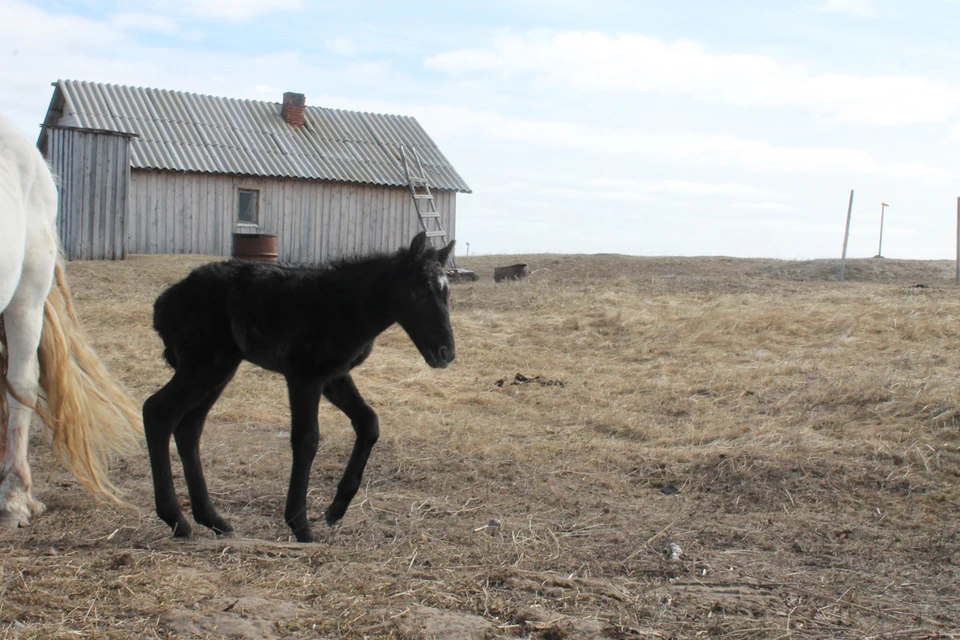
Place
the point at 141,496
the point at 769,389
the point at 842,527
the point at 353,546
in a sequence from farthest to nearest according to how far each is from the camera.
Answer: the point at 769,389, the point at 141,496, the point at 842,527, the point at 353,546

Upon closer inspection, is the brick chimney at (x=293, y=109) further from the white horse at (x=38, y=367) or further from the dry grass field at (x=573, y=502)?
the white horse at (x=38, y=367)

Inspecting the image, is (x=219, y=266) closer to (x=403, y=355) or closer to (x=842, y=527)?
(x=842, y=527)

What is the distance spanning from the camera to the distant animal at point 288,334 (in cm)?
438

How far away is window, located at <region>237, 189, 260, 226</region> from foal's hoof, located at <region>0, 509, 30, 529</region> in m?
17.8

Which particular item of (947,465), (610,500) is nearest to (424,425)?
(610,500)

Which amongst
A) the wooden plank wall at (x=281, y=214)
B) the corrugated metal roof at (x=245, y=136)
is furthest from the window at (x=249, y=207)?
the corrugated metal roof at (x=245, y=136)

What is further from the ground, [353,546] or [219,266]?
[219,266]

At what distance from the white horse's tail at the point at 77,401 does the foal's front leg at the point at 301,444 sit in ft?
3.56

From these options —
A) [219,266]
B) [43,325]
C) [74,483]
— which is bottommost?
[74,483]

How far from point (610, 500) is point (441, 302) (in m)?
1.82

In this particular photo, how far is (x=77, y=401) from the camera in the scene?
195 inches

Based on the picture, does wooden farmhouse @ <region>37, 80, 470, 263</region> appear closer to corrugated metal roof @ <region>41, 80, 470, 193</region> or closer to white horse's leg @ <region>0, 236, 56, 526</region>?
corrugated metal roof @ <region>41, 80, 470, 193</region>

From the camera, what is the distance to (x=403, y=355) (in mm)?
10578

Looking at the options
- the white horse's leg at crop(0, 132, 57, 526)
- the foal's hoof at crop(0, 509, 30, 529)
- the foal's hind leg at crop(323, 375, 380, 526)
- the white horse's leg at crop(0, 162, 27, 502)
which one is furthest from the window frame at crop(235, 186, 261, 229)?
the foal's hind leg at crop(323, 375, 380, 526)
